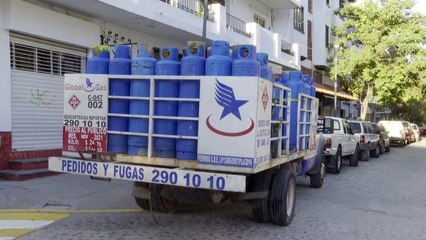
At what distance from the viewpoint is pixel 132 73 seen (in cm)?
571

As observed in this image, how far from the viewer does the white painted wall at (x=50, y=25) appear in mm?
10297

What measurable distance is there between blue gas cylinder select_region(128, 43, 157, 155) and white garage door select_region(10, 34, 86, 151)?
19.8 feet

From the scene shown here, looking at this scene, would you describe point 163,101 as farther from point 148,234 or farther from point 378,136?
point 378,136

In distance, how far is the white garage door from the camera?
10.6 m

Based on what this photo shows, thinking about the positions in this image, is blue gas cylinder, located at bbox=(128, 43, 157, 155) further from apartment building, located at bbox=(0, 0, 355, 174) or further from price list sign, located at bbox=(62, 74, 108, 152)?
apartment building, located at bbox=(0, 0, 355, 174)

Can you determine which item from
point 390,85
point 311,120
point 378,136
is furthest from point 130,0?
point 390,85

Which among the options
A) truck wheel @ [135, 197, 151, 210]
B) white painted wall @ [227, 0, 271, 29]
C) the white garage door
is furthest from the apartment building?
truck wheel @ [135, 197, 151, 210]

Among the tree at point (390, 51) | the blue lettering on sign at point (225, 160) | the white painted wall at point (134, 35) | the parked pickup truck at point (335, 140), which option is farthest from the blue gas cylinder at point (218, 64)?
the tree at point (390, 51)

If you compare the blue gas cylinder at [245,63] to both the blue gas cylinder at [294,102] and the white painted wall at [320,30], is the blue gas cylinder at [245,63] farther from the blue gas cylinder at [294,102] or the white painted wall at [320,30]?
the white painted wall at [320,30]

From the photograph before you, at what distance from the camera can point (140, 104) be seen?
561 centimetres

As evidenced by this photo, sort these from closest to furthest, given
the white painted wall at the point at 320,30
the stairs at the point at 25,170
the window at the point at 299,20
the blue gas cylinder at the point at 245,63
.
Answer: the blue gas cylinder at the point at 245,63 → the stairs at the point at 25,170 → the window at the point at 299,20 → the white painted wall at the point at 320,30

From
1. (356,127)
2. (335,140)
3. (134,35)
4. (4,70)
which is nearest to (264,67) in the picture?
(4,70)

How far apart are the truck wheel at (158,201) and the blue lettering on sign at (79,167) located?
4.09 feet

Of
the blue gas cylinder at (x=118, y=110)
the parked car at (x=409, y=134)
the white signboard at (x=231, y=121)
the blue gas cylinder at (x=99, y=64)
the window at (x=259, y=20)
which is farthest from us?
the parked car at (x=409, y=134)
